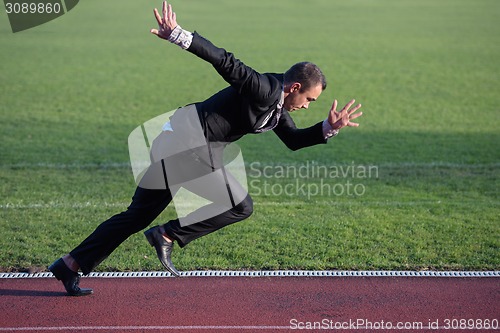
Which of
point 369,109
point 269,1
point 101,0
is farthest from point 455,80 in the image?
point 101,0

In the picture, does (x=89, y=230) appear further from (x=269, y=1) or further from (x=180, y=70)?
(x=269, y=1)

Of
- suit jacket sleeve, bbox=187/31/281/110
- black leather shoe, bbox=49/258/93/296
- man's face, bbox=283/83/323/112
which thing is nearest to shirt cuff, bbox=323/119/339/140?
man's face, bbox=283/83/323/112

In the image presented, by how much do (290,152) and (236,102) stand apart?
7.04m

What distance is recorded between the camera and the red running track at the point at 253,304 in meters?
6.18

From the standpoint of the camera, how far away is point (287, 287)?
7.04 metres

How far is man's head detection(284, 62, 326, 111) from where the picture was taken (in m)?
6.23

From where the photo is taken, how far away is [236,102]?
6.26 meters

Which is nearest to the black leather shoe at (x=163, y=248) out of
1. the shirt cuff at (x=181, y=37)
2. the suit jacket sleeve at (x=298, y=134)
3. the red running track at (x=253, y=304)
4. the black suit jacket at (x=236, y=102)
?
the red running track at (x=253, y=304)

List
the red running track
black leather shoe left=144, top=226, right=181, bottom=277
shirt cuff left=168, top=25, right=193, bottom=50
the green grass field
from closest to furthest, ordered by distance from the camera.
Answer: shirt cuff left=168, top=25, right=193, bottom=50
the red running track
black leather shoe left=144, top=226, right=181, bottom=277
the green grass field

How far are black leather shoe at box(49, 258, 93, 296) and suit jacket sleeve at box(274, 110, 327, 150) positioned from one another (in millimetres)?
2302

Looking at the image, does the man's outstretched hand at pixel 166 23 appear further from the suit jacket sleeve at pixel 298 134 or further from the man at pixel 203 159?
the suit jacket sleeve at pixel 298 134

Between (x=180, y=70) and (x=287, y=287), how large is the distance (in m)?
15.8

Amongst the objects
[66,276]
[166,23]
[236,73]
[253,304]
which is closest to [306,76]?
[236,73]

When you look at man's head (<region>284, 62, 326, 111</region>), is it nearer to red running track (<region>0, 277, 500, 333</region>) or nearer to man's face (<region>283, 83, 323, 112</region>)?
man's face (<region>283, 83, 323, 112</region>)
